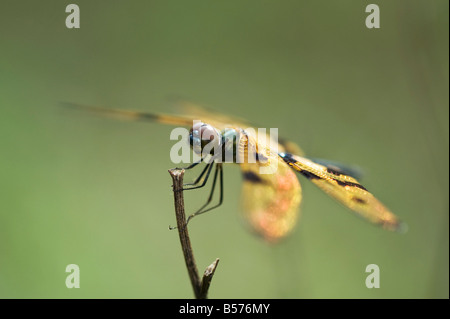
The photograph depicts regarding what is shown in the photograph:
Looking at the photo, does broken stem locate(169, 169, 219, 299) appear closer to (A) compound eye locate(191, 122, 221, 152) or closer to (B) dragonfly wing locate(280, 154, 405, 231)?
(A) compound eye locate(191, 122, 221, 152)

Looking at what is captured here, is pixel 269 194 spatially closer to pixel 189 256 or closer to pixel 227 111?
pixel 189 256

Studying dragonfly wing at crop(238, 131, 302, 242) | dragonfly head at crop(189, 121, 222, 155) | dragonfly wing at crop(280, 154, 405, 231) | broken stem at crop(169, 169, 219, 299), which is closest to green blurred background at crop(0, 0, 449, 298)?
dragonfly wing at crop(238, 131, 302, 242)

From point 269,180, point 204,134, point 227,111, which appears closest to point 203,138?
point 204,134

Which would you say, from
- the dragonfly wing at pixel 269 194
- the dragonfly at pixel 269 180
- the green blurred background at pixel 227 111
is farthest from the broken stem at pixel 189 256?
the green blurred background at pixel 227 111

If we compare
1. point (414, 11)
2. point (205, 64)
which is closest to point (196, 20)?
point (205, 64)

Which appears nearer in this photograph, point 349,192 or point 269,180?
point 349,192

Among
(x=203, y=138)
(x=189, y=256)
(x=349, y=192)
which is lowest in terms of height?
(x=189, y=256)

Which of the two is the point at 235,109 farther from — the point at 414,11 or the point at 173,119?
the point at 173,119
